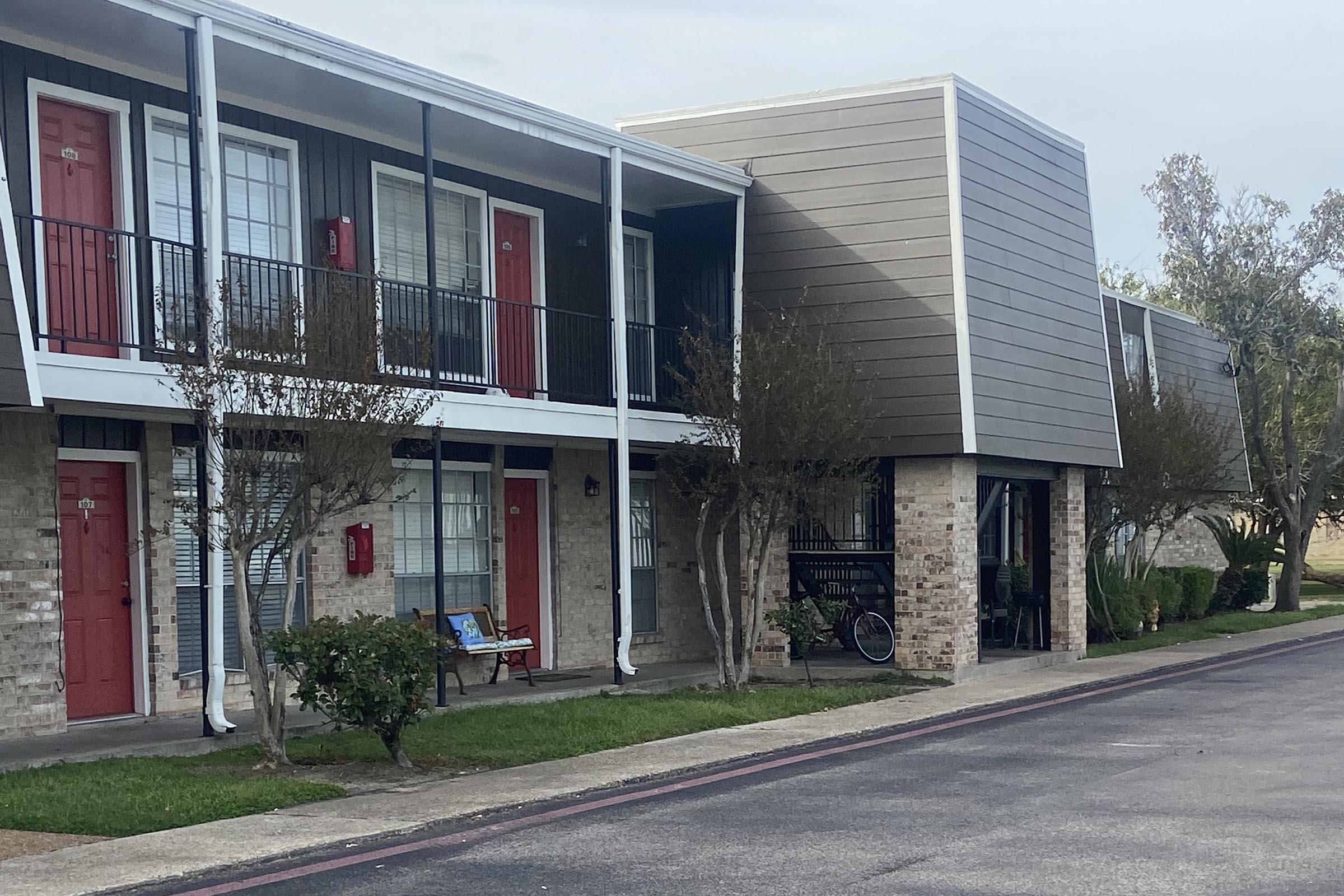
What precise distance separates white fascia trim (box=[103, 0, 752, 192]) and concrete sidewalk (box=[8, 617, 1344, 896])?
5.92 metres

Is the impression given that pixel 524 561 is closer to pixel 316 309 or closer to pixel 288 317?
pixel 316 309

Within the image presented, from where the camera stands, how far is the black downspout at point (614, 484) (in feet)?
52.4

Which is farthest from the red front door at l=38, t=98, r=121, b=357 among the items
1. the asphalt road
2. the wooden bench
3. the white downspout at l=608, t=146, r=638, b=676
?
the asphalt road

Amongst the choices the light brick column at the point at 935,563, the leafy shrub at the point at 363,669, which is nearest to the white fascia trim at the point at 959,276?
the light brick column at the point at 935,563

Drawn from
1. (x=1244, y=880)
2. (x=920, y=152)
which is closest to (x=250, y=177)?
(x=920, y=152)

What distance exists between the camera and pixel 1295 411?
131 ft

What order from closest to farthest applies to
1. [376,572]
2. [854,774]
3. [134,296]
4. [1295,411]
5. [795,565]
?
1. [854,774]
2. [134,296]
3. [376,572]
4. [795,565]
5. [1295,411]

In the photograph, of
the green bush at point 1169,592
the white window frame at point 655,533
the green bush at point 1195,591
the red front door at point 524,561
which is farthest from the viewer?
the green bush at point 1195,591

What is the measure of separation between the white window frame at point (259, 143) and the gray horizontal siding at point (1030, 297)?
763cm

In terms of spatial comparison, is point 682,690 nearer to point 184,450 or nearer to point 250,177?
point 184,450

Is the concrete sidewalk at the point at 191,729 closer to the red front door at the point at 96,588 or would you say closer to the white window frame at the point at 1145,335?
the red front door at the point at 96,588

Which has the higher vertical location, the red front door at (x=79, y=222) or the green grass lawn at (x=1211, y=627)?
the red front door at (x=79, y=222)

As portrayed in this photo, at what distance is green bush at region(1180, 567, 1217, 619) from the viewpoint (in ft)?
91.4

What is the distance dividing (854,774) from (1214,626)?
17089 millimetres
